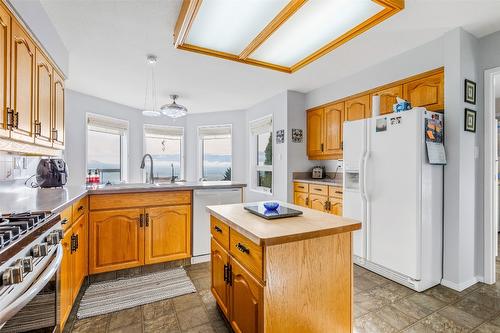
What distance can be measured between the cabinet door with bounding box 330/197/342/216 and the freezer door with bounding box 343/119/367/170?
0.55 metres

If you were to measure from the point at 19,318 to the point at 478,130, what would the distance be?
352 cm

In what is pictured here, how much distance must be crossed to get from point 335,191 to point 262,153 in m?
2.28

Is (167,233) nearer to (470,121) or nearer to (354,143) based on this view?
(354,143)

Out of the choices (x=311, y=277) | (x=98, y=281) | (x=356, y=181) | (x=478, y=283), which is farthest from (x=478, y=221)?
(x=98, y=281)

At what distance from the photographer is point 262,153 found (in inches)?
209

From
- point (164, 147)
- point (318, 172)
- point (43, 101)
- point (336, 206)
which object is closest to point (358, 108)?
Result: point (318, 172)

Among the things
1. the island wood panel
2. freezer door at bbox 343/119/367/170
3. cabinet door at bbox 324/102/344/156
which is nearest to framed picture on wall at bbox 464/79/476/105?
freezer door at bbox 343/119/367/170

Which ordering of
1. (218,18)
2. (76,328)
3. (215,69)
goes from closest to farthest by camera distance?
1. (76,328)
2. (218,18)
3. (215,69)

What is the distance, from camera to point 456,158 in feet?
7.51

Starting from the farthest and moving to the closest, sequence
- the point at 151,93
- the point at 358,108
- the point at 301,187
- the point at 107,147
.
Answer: the point at 107,147 < the point at 151,93 < the point at 301,187 < the point at 358,108

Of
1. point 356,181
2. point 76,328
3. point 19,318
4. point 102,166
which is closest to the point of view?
point 19,318

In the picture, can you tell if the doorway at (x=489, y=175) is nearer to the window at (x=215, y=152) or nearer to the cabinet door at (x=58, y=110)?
the cabinet door at (x=58, y=110)

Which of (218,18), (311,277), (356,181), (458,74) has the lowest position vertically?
(311,277)

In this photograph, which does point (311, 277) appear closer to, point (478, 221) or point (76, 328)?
point (76, 328)
